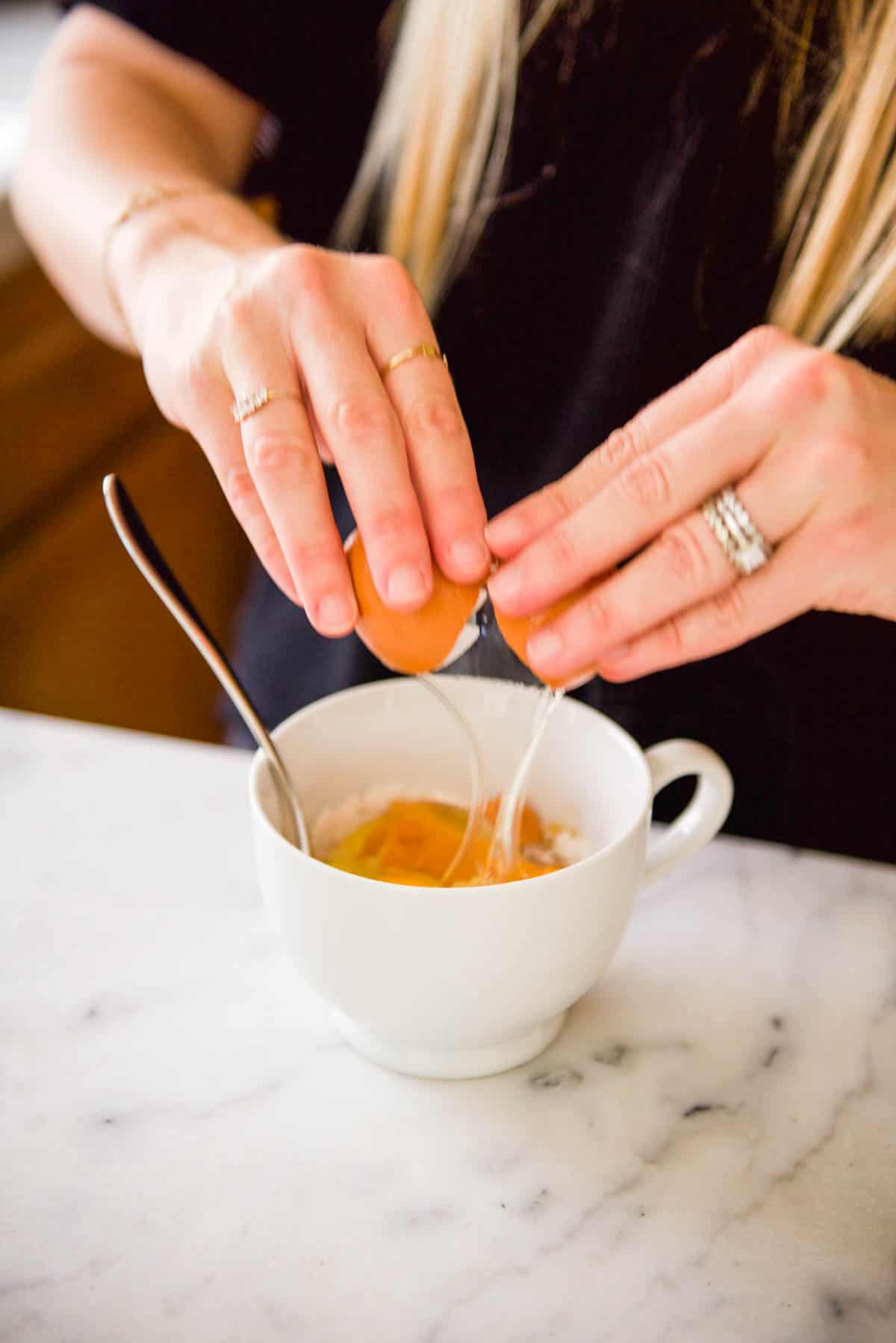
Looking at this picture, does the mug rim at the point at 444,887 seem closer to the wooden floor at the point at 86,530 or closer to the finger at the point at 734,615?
the finger at the point at 734,615

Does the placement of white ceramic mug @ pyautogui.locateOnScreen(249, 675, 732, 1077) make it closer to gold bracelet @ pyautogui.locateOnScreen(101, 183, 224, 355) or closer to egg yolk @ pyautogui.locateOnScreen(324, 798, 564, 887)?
egg yolk @ pyautogui.locateOnScreen(324, 798, 564, 887)

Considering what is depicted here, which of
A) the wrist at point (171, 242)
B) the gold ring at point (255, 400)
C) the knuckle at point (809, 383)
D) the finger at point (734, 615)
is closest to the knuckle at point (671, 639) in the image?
the finger at point (734, 615)

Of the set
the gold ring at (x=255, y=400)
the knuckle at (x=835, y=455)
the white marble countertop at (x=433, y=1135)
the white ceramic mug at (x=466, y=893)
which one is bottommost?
the white marble countertop at (x=433, y=1135)

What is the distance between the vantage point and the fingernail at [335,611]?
51 cm

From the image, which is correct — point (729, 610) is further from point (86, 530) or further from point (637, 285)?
point (86, 530)

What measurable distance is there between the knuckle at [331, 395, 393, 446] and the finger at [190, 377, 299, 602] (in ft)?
0.18

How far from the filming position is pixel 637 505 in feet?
1.63

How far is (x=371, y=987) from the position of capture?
488mm

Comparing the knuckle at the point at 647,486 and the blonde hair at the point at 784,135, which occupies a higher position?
the blonde hair at the point at 784,135

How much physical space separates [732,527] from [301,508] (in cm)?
19

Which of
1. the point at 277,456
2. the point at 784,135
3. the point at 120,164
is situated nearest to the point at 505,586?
the point at 277,456

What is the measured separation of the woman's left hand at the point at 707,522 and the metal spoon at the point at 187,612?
0.47 feet

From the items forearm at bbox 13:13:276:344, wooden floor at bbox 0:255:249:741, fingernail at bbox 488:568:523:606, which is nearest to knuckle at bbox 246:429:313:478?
fingernail at bbox 488:568:523:606

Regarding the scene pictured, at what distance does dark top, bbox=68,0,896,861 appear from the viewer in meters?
0.72
